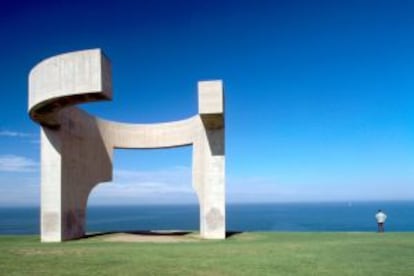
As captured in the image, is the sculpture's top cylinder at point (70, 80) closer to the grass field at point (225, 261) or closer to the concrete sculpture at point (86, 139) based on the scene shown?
the concrete sculpture at point (86, 139)

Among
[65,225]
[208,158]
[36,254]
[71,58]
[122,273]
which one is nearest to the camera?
[122,273]

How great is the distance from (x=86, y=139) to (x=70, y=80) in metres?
6.92

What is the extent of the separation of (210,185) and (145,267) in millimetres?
8793

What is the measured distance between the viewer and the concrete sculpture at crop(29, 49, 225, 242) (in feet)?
39.5

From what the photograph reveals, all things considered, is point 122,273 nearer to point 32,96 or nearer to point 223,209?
point 32,96

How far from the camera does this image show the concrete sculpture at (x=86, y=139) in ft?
39.5

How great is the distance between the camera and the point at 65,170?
53.8 ft

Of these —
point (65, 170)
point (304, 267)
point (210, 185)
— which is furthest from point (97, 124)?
point (304, 267)

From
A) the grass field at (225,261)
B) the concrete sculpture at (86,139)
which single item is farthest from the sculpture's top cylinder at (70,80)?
the grass field at (225,261)

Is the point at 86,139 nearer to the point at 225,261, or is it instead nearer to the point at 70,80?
the point at 70,80

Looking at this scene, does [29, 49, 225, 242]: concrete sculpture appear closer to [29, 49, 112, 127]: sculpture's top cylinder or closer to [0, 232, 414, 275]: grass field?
[29, 49, 112, 127]: sculpture's top cylinder

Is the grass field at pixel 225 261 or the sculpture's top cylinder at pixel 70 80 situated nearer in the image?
the grass field at pixel 225 261

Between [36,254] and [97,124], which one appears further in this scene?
A: [97,124]

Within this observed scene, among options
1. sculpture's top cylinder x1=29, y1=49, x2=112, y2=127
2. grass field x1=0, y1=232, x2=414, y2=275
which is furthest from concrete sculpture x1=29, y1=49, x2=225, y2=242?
grass field x1=0, y1=232, x2=414, y2=275
